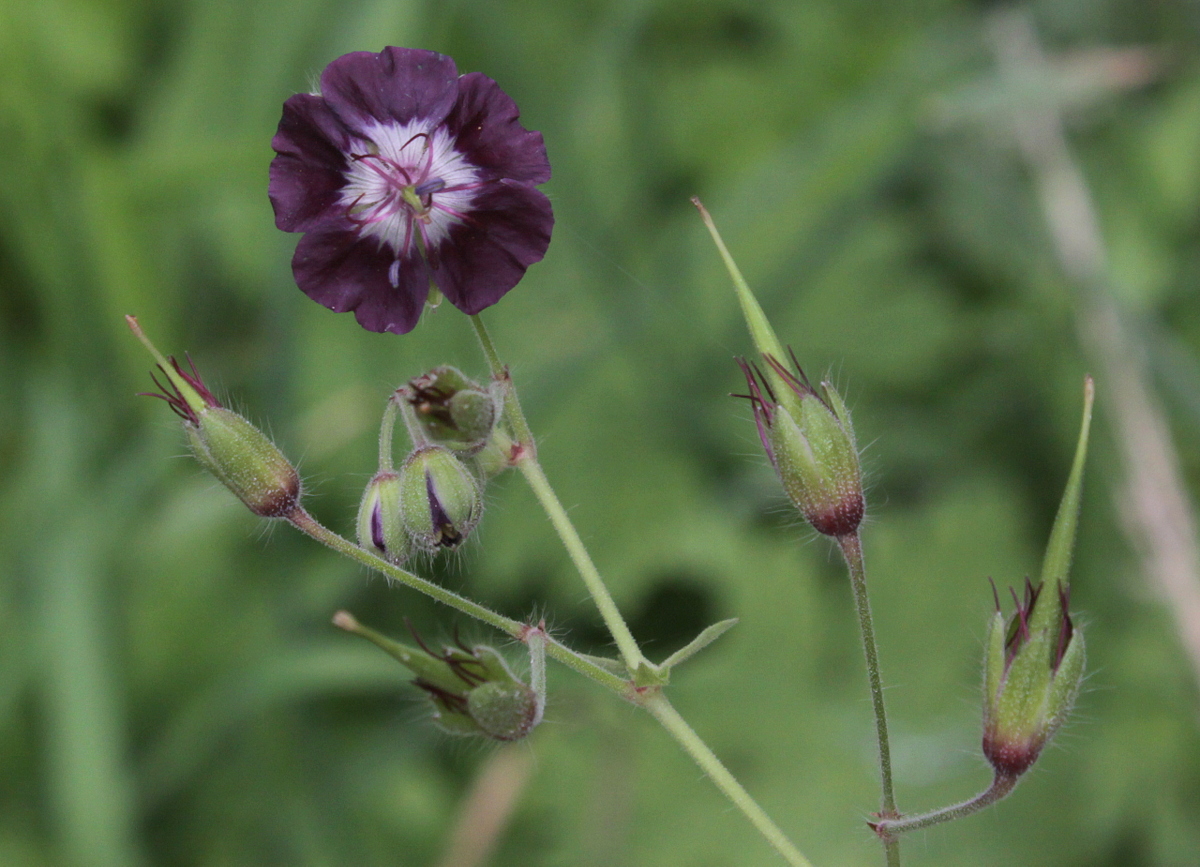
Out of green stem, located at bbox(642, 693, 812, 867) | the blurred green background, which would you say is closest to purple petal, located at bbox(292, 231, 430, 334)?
green stem, located at bbox(642, 693, 812, 867)

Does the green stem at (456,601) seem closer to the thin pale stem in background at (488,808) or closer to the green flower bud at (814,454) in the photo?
the green flower bud at (814,454)

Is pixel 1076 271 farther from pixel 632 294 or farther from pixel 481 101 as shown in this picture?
pixel 481 101

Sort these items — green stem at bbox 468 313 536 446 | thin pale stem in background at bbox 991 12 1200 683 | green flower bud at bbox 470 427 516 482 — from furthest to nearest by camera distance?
thin pale stem in background at bbox 991 12 1200 683
green flower bud at bbox 470 427 516 482
green stem at bbox 468 313 536 446

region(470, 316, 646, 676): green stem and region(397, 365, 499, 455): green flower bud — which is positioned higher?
region(397, 365, 499, 455): green flower bud

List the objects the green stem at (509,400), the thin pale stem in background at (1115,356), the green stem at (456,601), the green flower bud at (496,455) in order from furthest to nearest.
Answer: the thin pale stem in background at (1115,356)
the green flower bud at (496,455)
the green stem at (509,400)
the green stem at (456,601)

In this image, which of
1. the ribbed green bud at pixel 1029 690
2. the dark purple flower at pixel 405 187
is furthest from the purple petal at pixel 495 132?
the ribbed green bud at pixel 1029 690

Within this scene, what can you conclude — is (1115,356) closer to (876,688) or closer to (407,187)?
(876,688)

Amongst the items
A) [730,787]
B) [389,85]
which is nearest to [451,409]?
[389,85]

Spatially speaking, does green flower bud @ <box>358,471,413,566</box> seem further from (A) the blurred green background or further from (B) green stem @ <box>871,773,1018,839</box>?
(A) the blurred green background
